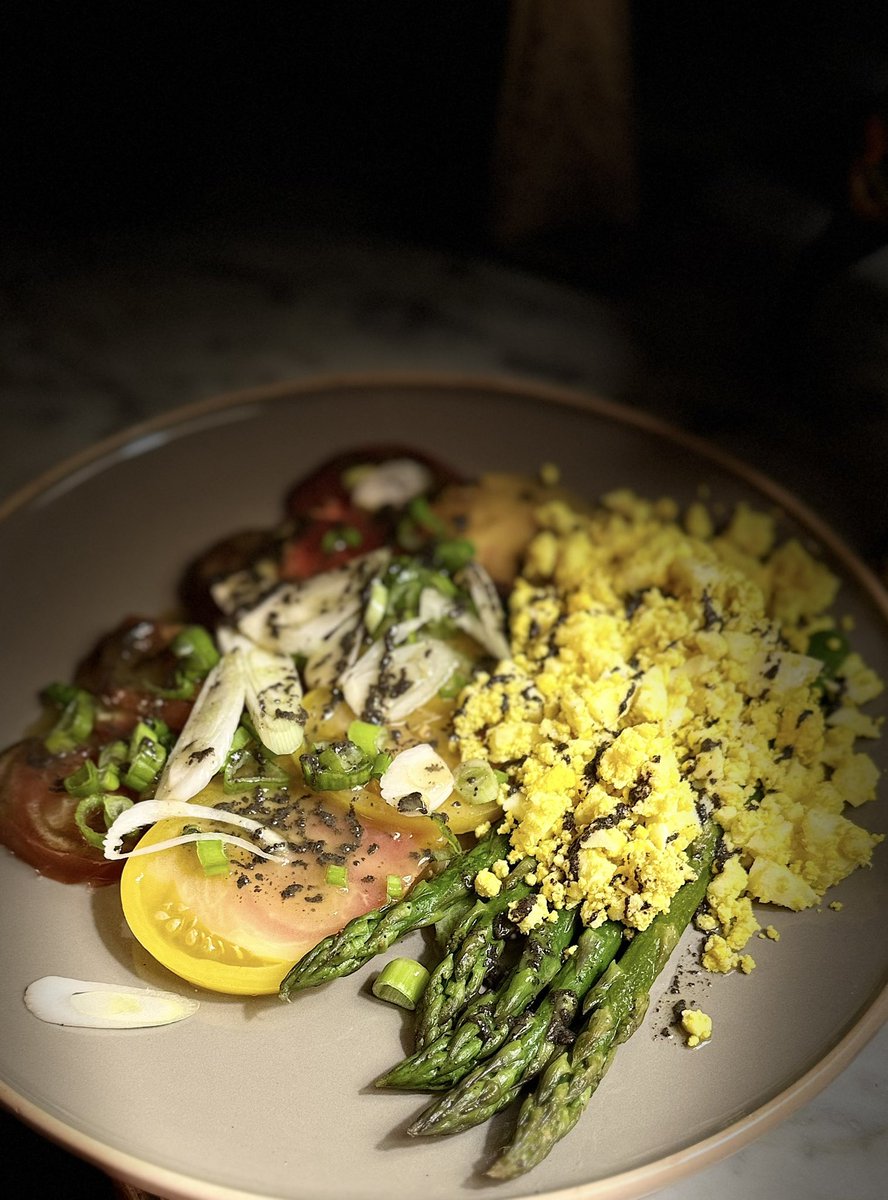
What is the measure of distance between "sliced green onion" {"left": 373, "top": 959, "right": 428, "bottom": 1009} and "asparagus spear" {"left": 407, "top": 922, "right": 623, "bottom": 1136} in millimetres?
171

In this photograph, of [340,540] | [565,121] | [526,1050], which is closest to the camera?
[526,1050]

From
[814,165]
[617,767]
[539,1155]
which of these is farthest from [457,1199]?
[814,165]

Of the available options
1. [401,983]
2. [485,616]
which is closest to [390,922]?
[401,983]

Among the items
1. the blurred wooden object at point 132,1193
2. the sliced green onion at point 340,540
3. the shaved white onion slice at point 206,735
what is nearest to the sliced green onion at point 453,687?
the shaved white onion slice at point 206,735

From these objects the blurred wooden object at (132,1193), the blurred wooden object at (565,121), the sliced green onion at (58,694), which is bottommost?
the blurred wooden object at (132,1193)

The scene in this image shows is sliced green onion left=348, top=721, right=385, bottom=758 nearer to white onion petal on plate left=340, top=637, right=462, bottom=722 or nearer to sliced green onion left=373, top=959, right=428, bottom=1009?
white onion petal on plate left=340, top=637, right=462, bottom=722

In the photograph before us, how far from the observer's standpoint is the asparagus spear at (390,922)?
1.86 meters

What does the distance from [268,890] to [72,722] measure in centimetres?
62

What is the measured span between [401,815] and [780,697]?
2.49 feet

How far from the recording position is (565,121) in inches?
131

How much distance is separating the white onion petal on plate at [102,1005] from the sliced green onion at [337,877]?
0.98 ft

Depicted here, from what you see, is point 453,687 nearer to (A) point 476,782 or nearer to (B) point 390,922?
(A) point 476,782

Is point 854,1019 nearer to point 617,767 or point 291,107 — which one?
point 617,767

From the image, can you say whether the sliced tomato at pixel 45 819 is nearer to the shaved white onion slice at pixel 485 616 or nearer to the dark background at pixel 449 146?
the shaved white onion slice at pixel 485 616
